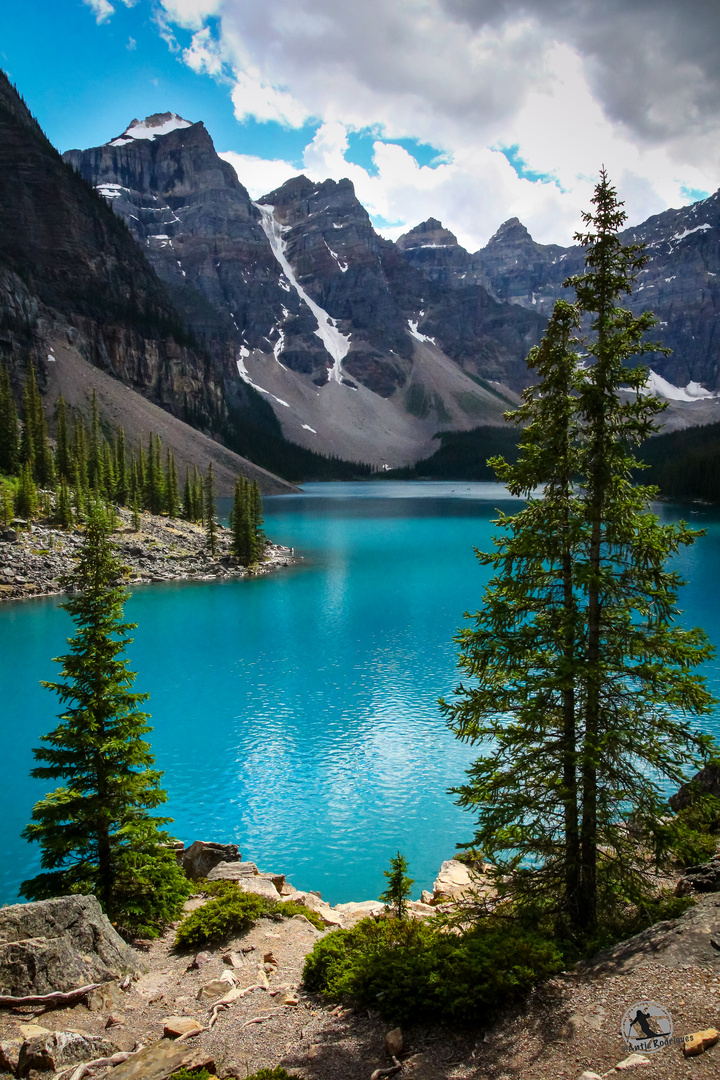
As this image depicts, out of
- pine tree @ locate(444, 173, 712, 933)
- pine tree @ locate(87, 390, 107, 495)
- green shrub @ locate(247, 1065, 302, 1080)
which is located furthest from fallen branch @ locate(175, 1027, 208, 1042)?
pine tree @ locate(87, 390, 107, 495)

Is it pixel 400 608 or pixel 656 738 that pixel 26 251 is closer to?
pixel 400 608

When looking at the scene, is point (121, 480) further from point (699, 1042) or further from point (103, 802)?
point (699, 1042)

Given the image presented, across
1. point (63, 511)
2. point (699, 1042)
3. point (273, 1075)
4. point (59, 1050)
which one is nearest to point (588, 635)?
point (699, 1042)

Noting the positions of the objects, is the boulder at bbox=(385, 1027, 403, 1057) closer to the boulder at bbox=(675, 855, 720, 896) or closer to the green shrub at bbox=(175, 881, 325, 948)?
the green shrub at bbox=(175, 881, 325, 948)

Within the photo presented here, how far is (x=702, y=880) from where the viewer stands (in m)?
10.6

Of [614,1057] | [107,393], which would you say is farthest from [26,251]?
[614,1057]

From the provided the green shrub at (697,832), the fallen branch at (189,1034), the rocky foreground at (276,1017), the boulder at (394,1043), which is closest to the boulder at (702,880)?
the green shrub at (697,832)

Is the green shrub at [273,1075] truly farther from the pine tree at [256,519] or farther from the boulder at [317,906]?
the pine tree at [256,519]

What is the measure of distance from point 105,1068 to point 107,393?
142 metres

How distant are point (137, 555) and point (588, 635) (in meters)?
58.6

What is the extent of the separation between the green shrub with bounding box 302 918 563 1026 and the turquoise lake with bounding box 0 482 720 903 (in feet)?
26.0

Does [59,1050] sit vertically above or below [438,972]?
below

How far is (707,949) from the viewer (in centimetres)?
759

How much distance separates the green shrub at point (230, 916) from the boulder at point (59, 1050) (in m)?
3.61
